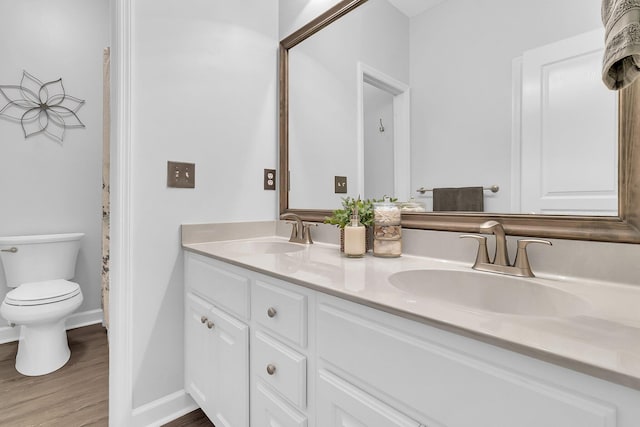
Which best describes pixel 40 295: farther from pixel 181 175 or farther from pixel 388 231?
pixel 388 231

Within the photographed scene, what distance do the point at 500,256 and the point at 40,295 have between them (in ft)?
7.52

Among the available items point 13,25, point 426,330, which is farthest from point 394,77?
point 13,25

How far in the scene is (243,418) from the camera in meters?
1.01

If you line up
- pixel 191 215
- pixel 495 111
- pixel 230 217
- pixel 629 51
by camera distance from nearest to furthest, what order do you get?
1. pixel 629 51
2. pixel 495 111
3. pixel 191 215
4. pixel 230 217

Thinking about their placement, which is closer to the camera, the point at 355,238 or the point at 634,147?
the point at 634,147

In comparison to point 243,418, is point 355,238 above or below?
above

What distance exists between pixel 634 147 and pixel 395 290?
67 cm

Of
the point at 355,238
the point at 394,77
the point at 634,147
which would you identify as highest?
the point at 394,77

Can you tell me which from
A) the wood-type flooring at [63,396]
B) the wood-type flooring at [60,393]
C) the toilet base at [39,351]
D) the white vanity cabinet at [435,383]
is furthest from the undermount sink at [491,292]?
the toilet base at [39,351]

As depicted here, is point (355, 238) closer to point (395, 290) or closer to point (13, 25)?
point (395, 290)

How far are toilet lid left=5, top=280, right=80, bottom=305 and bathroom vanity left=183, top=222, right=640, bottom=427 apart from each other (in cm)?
114

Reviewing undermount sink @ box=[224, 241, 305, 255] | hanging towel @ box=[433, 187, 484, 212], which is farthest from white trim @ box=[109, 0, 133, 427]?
hanging towel @ box=[433, 187, 484, 212]

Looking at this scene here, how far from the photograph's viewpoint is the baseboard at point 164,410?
4.25 ft

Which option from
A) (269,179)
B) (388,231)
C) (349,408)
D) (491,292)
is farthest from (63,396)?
(491,292)
